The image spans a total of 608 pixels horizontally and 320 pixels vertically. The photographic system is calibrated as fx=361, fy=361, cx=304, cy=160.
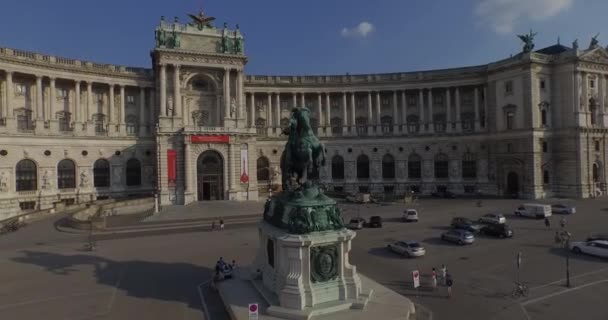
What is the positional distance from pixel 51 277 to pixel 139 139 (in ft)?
135

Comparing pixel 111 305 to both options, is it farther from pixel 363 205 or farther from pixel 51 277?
pixel 363 205

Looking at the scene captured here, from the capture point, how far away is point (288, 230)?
56.5 ft

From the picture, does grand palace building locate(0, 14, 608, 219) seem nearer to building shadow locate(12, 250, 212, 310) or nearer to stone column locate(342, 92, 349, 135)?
stone column locate(342, 92, 349, 135)

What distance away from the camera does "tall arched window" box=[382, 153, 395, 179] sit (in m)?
71.6

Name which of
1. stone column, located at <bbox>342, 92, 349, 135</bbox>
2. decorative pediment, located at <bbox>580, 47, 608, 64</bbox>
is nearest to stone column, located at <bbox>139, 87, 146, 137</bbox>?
stone column, located at <bbox>342, 92, 349, 135</bbox>

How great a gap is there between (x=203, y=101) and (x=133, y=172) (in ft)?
54.9

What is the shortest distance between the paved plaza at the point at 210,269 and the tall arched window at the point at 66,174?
55.0ft

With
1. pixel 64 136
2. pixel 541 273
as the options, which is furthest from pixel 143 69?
pixel 541 273

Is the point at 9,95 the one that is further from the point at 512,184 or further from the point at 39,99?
the point at 512,184

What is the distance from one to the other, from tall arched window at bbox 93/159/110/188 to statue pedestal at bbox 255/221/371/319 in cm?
5076

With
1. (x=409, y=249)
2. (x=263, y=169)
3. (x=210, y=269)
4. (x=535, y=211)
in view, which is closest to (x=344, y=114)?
(x=263, y=169)

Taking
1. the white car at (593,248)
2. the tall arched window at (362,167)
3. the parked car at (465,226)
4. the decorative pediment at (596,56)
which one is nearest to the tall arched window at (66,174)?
the tall arched window at (362,167)

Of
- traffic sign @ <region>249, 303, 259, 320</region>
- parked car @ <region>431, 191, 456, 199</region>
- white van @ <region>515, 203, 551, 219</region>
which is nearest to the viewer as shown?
traffic sign @ <region>249, 303, 259, 320</region>

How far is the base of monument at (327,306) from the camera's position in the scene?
52.7 ft
